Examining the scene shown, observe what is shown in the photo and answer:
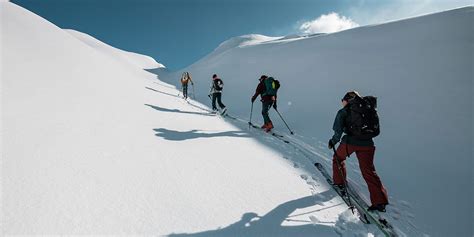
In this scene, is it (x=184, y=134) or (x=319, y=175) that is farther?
(x=184, y=134)

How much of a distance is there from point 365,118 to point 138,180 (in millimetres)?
4072

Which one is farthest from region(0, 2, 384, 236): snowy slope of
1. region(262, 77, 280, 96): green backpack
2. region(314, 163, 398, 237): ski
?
region(262, 77, 280, 96): green backpack

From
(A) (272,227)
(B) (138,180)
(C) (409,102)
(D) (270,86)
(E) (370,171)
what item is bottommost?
(A) (272,227)

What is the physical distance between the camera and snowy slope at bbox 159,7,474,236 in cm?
493

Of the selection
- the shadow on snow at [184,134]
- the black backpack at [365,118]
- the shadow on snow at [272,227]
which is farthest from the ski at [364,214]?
the shadow on snow at [184,134]

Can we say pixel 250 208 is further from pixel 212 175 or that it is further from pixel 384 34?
pixel 384 34

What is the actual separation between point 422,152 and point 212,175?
6.37m

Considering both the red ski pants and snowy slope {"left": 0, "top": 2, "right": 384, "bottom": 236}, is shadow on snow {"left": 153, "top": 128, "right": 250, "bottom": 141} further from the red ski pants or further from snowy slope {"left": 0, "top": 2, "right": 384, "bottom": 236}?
the red ski pants

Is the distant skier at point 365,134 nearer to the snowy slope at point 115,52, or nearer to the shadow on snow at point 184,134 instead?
the shadow on snow at point 184,134

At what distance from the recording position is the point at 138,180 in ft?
11.8

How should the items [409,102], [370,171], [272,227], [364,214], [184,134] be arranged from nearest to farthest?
[272,227] < [364,214] < [370,171] < [184,134] < [409,102]

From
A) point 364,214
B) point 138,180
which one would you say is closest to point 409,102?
point 364,214

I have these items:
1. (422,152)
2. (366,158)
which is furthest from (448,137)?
(366,158)

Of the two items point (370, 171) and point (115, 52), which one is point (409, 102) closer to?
point (370, 171)
